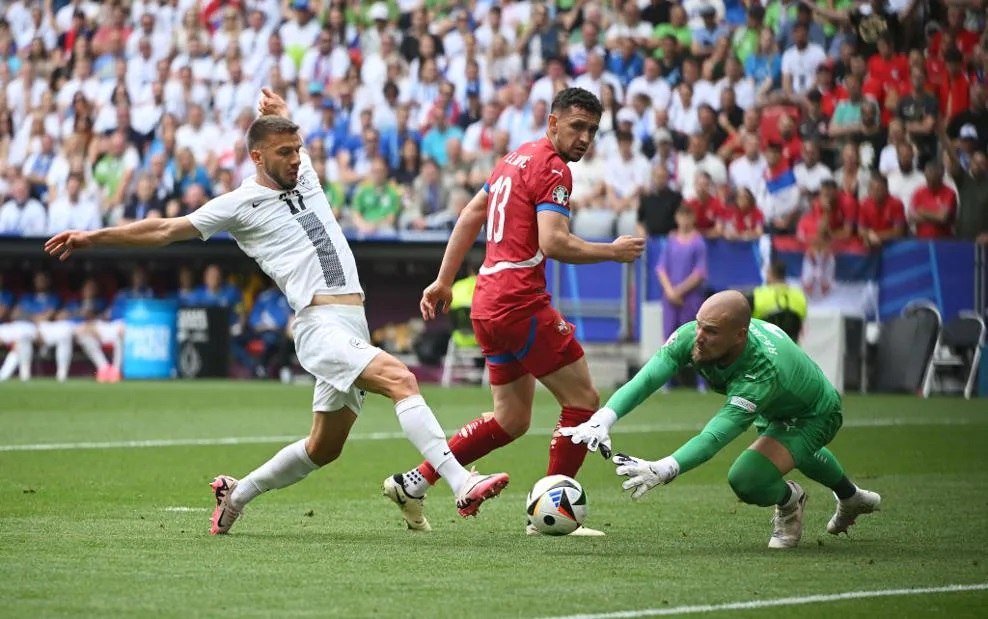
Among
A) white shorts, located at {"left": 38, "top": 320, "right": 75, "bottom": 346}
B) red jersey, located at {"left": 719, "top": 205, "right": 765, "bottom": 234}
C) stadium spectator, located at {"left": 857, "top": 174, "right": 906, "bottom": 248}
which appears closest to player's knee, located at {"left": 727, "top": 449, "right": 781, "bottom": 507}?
stadium spectator, located at {"left": 857, "top": 174, "right": 906, "bottom": 248}

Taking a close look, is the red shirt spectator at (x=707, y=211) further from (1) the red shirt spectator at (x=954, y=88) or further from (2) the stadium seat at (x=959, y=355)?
(2) the stadium seat at (x=959, y=355)

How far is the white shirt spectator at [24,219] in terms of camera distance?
26547mm

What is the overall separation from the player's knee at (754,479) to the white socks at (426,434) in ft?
4.22

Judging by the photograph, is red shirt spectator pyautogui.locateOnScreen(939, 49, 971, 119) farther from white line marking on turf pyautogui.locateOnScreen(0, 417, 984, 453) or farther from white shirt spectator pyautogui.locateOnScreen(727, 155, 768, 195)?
white line marking on turf pyautogui.locateOnScreen(0, 417, 984, 453)

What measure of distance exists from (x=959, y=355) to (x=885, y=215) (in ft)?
6.47

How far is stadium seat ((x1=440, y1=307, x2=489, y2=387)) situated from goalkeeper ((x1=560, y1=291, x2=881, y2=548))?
46.7ft

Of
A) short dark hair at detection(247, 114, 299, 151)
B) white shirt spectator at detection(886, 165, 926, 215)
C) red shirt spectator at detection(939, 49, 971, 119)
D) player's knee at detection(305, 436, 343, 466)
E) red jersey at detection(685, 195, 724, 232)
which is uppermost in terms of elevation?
red shirt spectator at detection(939, 49, 971, 119)

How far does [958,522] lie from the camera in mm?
9141

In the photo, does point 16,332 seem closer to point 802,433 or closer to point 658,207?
point 658,207

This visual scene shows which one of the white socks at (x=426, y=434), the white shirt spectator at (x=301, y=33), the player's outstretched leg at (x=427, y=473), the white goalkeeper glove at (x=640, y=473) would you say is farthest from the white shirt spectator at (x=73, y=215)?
the white goalkeeper glove at (x=640, y=473)

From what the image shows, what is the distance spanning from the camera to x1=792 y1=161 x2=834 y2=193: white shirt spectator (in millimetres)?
21547

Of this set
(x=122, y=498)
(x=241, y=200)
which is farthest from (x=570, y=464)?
(x=122, y=498)

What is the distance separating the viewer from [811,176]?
21641mm

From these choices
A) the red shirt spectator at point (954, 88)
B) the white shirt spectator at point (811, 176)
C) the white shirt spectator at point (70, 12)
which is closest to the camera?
the red shirt spectator at point (954, 88)
